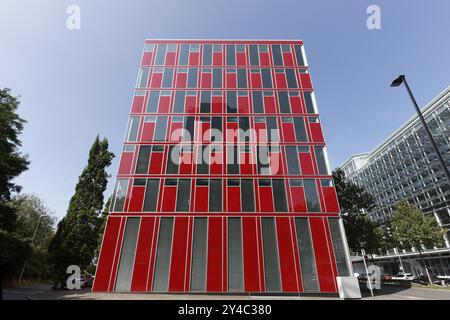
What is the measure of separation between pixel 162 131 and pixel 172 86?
6.04 meters

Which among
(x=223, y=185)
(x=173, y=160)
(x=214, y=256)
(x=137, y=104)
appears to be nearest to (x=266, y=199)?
(x=223, y=185)

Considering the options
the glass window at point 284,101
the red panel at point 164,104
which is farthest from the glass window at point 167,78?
the glass window at point 284,101

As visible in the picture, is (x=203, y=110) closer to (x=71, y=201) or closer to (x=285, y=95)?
(x=285, y=95)

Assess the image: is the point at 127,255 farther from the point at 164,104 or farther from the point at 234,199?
the point at 164,104

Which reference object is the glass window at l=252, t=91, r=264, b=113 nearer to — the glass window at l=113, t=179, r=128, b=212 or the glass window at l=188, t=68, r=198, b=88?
the glass window at l=188, t=68, r=198, b=88

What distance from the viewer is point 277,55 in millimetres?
28656

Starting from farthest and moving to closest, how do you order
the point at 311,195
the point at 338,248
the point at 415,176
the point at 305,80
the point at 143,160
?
the point at 415,176 → the point at 305,80 → the point at 143,160 → the point at 311,195 → the point at 338,248

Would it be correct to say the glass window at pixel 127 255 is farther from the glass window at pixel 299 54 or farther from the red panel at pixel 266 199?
the glass window at pixel 299 54

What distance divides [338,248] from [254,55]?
2328 centimetres

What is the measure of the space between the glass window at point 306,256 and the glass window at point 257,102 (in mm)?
11976

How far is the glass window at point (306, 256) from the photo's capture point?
17688 millimetres

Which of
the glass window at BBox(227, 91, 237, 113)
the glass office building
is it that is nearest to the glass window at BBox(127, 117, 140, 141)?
the glass window at BBox(227, 91, 237, 113)
